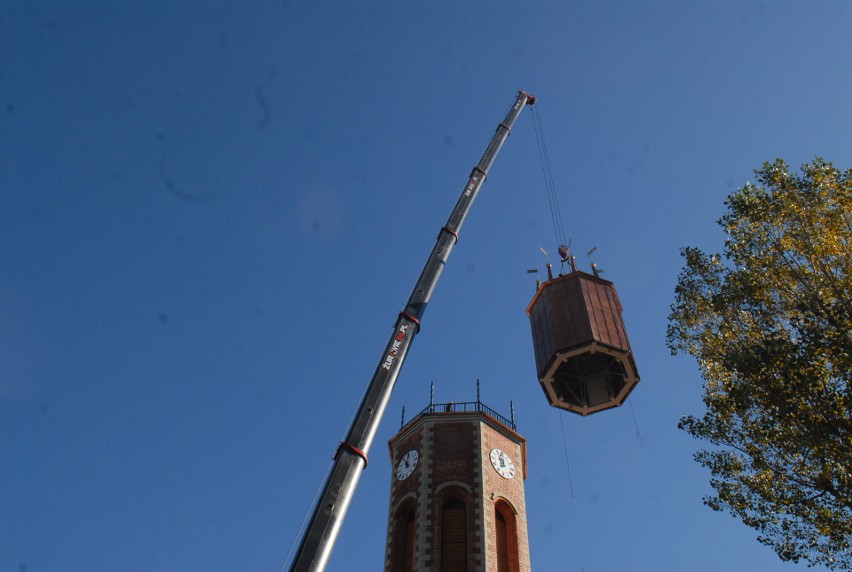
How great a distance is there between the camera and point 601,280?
2620 centimetres

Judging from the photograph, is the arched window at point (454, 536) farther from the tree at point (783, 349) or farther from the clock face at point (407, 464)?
the tree at point (783, 349)

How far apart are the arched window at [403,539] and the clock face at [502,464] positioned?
4.51 meters

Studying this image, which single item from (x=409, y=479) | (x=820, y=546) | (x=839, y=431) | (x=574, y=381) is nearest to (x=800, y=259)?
(x=839, y=431)

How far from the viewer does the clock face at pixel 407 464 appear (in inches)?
1298

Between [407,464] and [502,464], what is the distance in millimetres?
4847

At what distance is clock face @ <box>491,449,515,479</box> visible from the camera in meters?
32.3

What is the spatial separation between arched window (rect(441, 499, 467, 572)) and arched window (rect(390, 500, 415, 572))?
5.43 feet

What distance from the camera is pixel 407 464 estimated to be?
3359 cm


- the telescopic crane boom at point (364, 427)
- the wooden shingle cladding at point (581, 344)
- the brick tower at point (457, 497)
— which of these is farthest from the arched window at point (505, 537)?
the telescopic crane boom at point (364, 427)

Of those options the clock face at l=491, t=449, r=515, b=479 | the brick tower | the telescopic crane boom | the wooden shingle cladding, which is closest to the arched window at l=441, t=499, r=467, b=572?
the brick tower

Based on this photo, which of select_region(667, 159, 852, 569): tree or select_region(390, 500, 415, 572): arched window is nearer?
select_region(667, 159, 852, 569): tree

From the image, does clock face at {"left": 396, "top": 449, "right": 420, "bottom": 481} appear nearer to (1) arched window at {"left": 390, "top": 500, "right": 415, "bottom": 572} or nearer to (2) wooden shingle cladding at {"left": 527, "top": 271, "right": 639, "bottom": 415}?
(1) arched window at {"left": 390, "top": 500, "right": 415, "bottom": 572}

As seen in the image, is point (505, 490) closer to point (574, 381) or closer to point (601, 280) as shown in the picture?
point (574, 381)

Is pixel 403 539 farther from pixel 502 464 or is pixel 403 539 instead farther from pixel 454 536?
pixel 502 464
